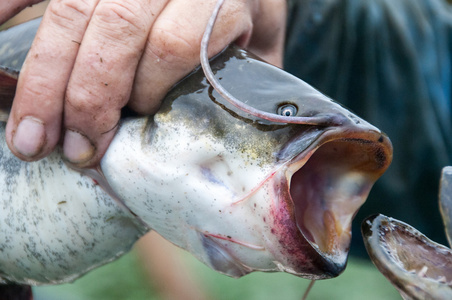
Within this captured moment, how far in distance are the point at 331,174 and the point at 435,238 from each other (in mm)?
1900

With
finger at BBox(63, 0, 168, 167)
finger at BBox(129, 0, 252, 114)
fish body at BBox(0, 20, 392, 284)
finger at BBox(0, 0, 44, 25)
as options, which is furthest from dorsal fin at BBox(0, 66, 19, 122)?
finger at BBox(0, 0, 44, 25)

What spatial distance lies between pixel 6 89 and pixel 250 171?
1.97 ft

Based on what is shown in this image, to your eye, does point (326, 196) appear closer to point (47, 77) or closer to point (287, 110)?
point (287, 110)

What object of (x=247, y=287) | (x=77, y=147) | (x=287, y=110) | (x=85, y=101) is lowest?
(x=247, y=287)

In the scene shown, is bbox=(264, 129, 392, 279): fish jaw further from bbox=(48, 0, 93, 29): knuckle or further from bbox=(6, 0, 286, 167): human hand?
bbox=(48, 0, 93, 29): knuckle

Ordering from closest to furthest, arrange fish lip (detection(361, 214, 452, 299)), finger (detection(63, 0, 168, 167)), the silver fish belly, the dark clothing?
fish lip (detection(361, 214, 452, 299)) → finger (detection(63, 0, 168, 167)) → the silver fish belly → the dark clothing

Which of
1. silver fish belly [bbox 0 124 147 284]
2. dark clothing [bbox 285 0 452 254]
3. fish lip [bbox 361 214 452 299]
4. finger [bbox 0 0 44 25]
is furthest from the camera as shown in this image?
dark clothing [bbox 285 0 452 254]

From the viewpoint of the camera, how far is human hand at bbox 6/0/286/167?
1100 millimetres

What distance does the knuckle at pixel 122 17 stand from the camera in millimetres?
1108

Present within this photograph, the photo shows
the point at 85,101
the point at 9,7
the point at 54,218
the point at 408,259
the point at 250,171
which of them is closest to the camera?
the point at 408,259

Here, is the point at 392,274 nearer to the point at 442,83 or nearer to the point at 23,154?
the point at 23,154

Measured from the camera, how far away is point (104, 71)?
1.09m

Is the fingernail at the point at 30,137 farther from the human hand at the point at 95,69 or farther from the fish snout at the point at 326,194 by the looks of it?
the fish snout at the point at 326,194

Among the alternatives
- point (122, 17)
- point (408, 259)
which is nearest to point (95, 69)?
point (122, 17)
